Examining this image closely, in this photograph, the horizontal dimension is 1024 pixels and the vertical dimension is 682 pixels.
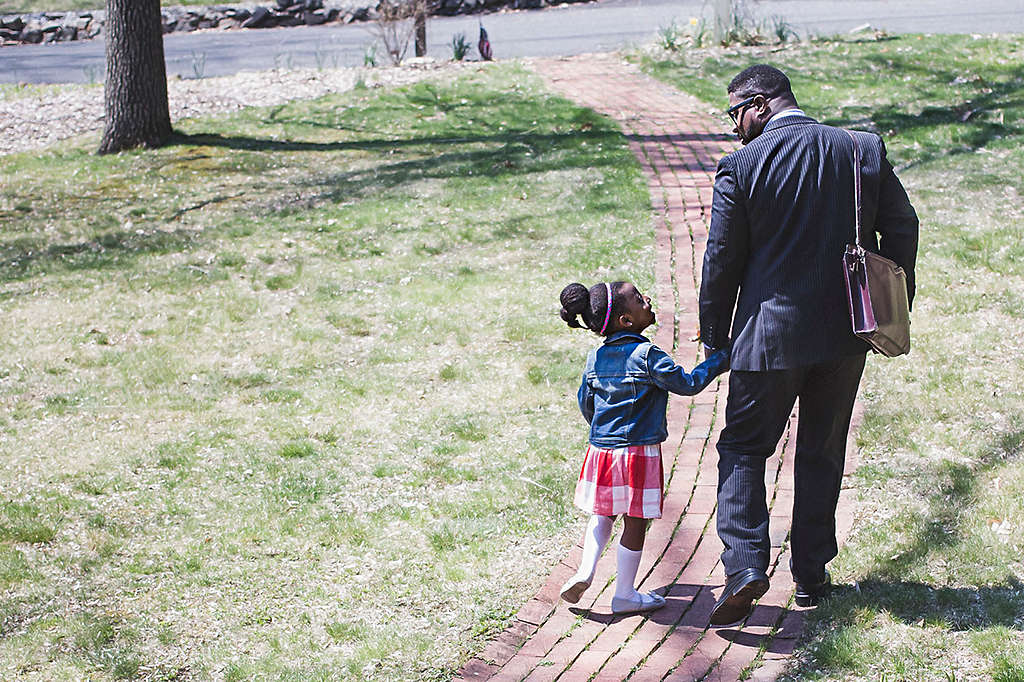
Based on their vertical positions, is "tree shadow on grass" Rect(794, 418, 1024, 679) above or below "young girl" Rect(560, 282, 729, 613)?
below

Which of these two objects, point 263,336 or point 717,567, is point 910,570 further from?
point 263,336

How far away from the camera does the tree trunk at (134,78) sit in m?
11.2

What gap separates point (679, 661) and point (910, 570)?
3.43ft

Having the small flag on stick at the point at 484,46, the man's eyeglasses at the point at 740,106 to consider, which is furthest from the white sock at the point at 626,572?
the small flag on stick at the point at 484,46

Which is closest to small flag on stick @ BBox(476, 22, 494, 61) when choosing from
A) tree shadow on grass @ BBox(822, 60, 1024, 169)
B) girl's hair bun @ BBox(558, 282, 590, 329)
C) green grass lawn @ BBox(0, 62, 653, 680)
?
green grass lawn @ BBox(0, 62, 653, 680)

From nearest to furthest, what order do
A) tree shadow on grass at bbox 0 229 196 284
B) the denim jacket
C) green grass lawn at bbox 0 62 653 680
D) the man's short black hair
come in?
the man's short black hair
the denim jacket
green grass lawn at bbox 0 62 653 680
tree shadow on grass at bbox 0 229 196 284

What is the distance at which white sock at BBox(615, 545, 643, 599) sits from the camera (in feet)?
13.4

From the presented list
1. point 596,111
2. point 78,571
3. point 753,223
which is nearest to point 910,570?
point 753,223

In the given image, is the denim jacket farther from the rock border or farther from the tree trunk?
the rock border

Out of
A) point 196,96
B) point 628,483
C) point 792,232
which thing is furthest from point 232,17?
point 792,232

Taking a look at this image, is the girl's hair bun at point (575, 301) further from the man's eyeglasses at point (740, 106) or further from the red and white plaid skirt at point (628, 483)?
the man's eyeglasses at point (740, 106)

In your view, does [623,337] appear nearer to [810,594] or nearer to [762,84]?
[762,84]

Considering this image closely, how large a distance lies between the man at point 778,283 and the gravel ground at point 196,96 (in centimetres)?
1068

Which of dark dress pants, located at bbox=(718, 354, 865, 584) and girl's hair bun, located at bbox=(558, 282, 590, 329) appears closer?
dark dress pants, located at bbox=(718, 354, 865, 584)
